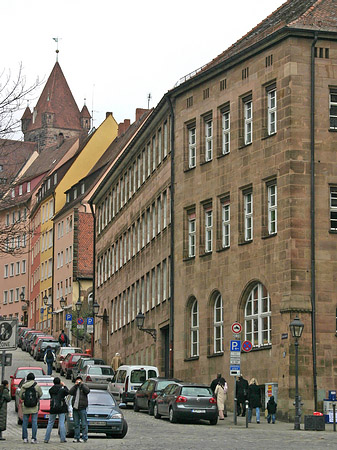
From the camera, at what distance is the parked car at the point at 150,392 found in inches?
1517

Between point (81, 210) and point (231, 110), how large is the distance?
52.3m

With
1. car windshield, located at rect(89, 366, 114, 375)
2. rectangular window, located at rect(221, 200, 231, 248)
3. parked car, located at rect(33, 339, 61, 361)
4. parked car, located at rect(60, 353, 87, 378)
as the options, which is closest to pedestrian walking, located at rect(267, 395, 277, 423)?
rectangular window, located at rect(221, 200, 231, 248)

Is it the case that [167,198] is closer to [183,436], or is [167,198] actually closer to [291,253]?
[291,253]

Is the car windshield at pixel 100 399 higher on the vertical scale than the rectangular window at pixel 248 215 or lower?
lower

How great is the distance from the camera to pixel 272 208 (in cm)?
4025

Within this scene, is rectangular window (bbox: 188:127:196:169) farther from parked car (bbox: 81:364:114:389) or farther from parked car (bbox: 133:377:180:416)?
parked car (bbox: 133:377:180:416)

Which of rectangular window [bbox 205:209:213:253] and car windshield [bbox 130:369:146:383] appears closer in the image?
car windshield [bbox 130:369:146:383]

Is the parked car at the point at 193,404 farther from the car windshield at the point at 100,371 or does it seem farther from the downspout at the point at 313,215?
the car windshield at the point at 100,371

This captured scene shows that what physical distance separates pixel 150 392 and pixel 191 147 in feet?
43.5

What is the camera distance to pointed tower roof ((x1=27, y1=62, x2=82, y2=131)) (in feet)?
571

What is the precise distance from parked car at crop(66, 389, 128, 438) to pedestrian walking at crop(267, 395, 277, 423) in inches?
315

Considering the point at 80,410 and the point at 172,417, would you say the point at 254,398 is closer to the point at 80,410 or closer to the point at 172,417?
the point at 172,417

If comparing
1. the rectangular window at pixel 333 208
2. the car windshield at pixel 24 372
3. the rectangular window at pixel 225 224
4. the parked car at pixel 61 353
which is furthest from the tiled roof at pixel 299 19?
the parked car at pixel 61 353

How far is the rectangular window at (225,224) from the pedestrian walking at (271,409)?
9.16 m
